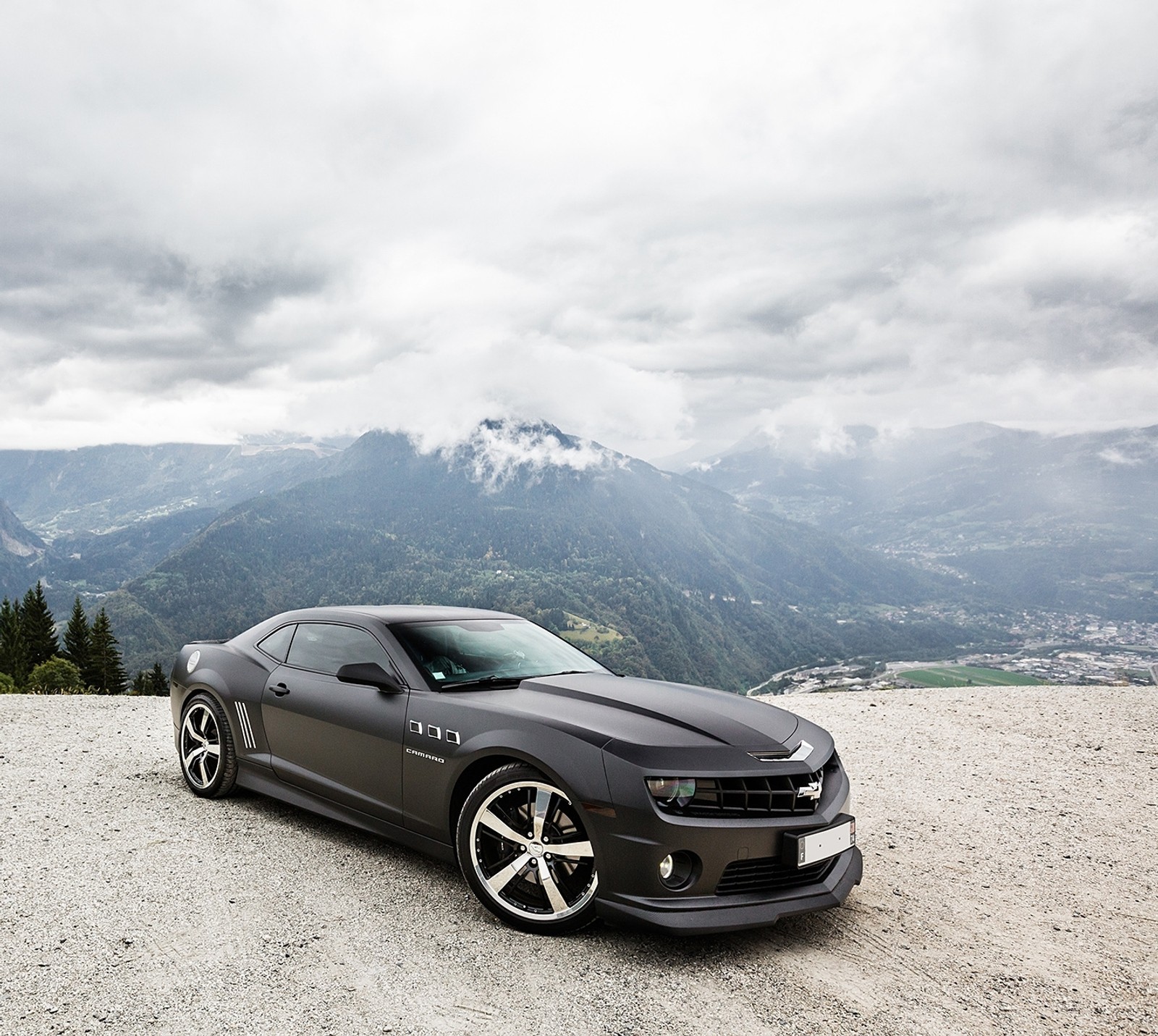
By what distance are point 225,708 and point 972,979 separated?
15.4 feet

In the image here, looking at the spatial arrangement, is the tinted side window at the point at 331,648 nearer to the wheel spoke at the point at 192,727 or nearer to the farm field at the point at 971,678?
the wheel spoke at the point at 192,727

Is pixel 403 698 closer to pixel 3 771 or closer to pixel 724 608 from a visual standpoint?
pixel 3 771

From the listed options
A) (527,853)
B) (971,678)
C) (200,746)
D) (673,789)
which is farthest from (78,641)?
(971,678)

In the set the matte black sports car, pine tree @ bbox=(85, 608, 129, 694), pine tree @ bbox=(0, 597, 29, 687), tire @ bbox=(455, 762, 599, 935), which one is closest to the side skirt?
the matte black sports car

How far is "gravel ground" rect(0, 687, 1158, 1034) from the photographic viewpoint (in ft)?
9.13

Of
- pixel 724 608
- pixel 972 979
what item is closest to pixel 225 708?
pixel 972 979

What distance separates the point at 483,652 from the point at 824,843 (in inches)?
85.3

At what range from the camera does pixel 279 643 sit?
5.07 m

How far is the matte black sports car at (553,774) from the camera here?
310 centimetres

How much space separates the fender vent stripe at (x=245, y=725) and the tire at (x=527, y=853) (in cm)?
211

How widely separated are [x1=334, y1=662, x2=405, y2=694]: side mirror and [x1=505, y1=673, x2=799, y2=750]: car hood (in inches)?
27.0

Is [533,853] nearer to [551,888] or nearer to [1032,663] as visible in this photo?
[551,888]

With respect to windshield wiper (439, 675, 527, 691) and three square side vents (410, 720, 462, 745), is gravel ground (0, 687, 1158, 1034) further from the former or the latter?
windshield wiper (439, 675, 527, 691)

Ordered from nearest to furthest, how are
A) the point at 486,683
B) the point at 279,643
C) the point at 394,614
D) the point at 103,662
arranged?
the point at 486,683
the point at 394,614
the point at 279,643
the point at 103,662
